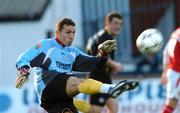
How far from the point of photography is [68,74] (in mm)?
9781

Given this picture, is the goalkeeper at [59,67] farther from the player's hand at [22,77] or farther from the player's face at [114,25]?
the player's face at [114,25]

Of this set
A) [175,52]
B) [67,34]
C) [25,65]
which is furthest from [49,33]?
[25,65]

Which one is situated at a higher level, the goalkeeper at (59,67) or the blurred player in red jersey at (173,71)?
the goalkeeper at (59,67)

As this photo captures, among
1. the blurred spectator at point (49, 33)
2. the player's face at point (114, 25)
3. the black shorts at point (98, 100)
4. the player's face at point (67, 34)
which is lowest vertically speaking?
the black shorts at point (98, 100)

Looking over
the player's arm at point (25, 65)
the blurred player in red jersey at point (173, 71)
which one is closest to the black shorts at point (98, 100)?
the blurred player in red jersey at point (173, 71)

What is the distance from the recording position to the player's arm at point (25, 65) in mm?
9680

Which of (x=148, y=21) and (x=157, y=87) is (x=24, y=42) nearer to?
(x=148, y=21)

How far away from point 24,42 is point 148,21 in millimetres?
2765

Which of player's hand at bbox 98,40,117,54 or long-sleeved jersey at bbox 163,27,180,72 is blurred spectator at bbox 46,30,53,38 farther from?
player's hand at bbox 98,40,117,54

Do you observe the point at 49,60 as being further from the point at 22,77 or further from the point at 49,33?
the point at 49,33

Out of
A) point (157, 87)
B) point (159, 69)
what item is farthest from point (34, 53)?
point (159, 69)

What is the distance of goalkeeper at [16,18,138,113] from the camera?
9680 millimetres

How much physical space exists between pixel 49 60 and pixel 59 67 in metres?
0.15

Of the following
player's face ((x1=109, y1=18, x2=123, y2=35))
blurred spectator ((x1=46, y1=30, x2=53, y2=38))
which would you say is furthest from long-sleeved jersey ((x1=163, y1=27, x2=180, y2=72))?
blurred spectator ((x1=46, y1=30, x2=53, y2=38))
